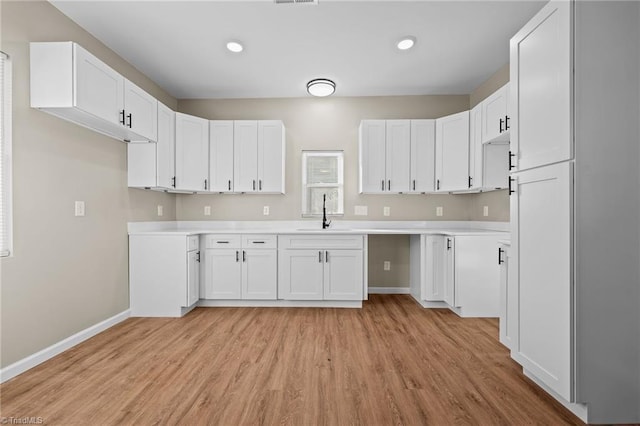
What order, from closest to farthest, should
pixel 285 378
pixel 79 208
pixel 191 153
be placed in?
pixel 285 378
pixel 79 208
pixel 191 153

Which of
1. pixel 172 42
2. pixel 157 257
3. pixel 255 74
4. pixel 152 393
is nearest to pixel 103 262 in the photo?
pixel 157 257

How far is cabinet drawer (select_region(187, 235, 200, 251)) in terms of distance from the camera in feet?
11.3

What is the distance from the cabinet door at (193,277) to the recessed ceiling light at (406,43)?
309 cm

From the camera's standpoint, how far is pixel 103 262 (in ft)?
9.85

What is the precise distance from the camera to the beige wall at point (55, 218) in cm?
215

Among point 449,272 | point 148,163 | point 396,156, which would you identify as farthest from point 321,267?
point 148,163

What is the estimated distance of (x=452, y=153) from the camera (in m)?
3.86

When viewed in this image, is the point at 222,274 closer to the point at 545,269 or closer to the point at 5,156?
the point at 5,156

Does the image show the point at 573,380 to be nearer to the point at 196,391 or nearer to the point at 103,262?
the point at 196,391

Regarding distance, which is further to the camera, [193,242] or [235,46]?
[193,242]

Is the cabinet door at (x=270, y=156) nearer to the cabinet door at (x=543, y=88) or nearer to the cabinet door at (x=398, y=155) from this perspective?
the cabinet door at (x=398, y=155)

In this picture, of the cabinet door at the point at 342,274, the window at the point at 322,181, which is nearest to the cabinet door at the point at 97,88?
the window at the point at 322,181

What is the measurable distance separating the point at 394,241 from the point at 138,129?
3.37 m

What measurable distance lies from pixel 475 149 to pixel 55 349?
4398mm
